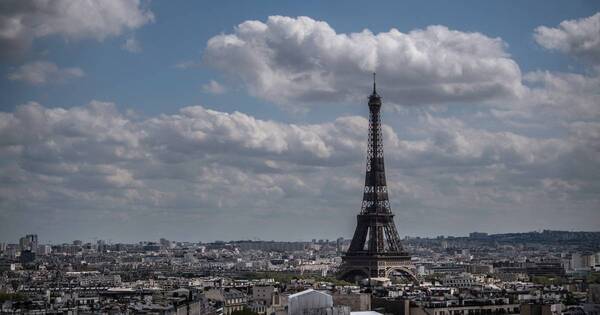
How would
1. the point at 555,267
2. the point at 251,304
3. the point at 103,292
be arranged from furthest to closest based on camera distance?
1. the point at 555,267
2. the point at 103,292
3. the point at 251,304

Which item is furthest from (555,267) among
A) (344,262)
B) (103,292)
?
(103,292)

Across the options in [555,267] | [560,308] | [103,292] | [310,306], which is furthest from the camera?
[555,267]

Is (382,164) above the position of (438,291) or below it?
above

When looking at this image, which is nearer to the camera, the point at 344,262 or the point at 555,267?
the point at 344,262

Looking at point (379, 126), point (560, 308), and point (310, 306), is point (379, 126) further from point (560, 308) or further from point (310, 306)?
point (310, 306)
